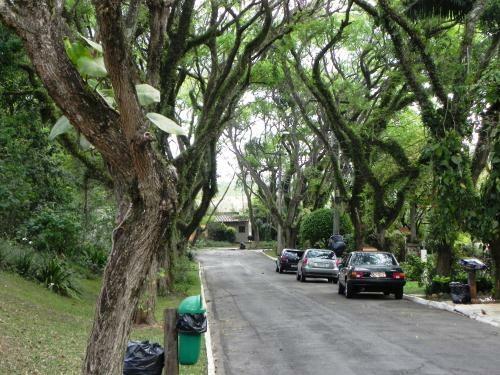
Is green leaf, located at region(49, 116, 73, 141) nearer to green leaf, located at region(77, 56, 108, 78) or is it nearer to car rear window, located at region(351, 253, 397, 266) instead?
green leaf, located at region(77, 56, 108, 78)

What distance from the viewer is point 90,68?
15.2 ft

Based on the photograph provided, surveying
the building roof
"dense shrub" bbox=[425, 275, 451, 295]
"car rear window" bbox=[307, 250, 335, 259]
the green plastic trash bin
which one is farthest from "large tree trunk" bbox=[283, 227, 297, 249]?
the building roof

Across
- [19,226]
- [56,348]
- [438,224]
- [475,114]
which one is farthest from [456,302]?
[19,226]

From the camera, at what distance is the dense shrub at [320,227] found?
145 feet

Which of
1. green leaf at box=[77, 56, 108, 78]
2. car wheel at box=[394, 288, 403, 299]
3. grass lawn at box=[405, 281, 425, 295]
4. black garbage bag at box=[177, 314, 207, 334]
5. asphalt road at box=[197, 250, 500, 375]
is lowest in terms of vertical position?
asphalt road at box=[197, 250, 500, 375]

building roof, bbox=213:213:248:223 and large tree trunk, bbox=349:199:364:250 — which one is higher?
building roof, bbox=213:213:248:223

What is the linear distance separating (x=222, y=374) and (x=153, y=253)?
17.3 ft

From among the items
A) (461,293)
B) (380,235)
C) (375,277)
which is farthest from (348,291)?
(380,235)

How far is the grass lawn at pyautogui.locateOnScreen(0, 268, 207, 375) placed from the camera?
29.3 ft

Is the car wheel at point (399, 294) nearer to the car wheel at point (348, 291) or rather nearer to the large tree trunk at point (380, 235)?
the car wheel at point (348, 291)

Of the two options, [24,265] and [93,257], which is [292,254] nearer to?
[93,257]

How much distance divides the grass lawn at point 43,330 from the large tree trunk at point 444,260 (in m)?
8.84

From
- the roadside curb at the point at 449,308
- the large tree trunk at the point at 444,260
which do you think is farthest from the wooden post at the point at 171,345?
the large tree trunk at the point at 444,260

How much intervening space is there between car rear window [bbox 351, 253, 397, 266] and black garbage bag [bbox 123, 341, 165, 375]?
15834 mm
